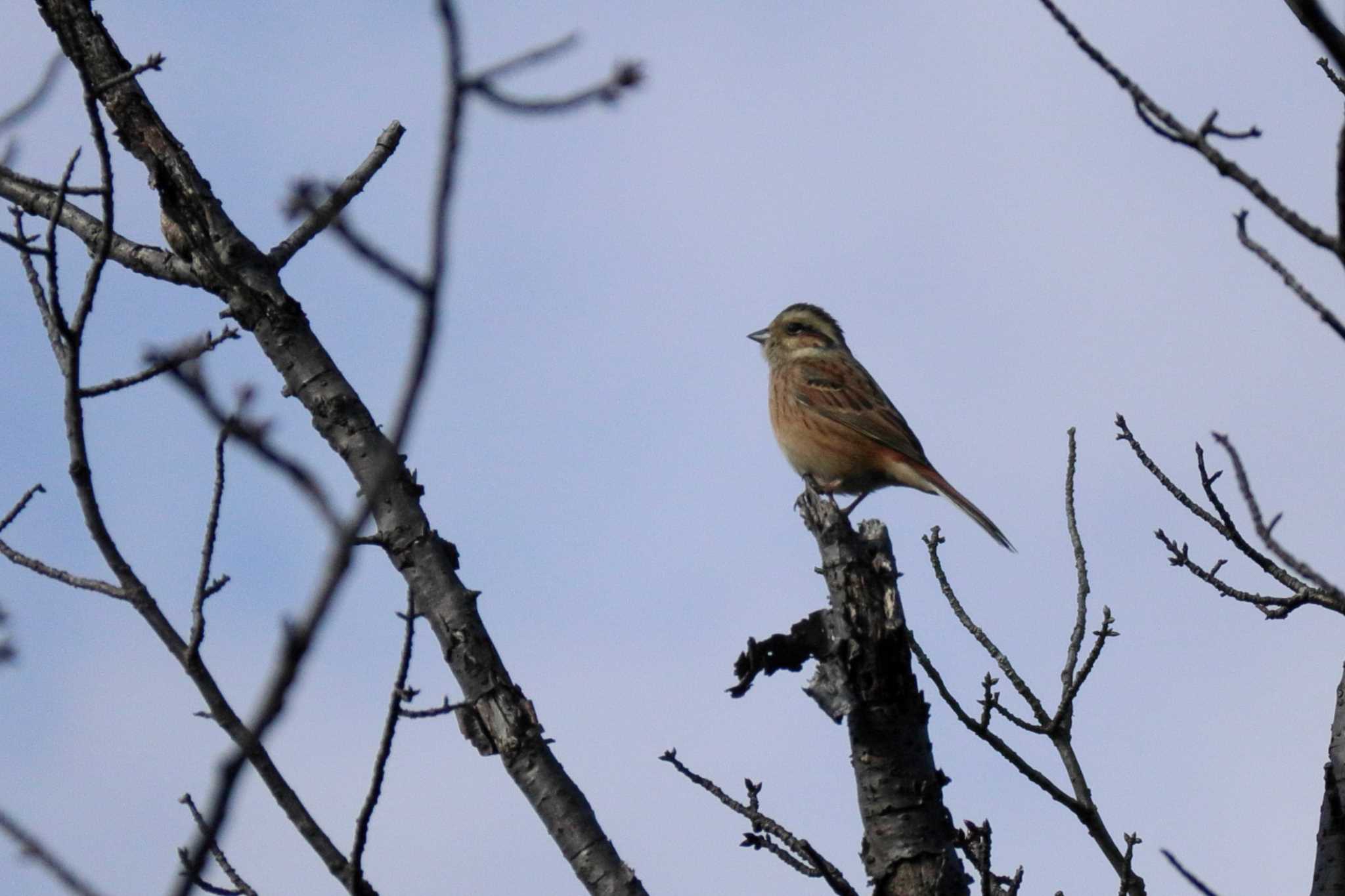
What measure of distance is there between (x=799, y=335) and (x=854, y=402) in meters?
1.11

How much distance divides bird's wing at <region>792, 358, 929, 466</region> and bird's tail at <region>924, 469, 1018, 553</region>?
192 millimetres

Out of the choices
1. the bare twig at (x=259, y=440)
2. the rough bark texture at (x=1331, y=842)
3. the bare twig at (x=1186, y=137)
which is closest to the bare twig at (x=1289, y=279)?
the bare twig at (x=1186, y=137)

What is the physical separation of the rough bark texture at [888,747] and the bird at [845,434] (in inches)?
164

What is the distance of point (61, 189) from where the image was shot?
316 centimetres

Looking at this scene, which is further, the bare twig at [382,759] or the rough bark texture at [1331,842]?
the rough bark texture at [1331,842]

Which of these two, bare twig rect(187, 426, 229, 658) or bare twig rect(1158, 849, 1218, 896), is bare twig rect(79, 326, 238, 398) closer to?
bare twig rect(187, 426, 229, 658)

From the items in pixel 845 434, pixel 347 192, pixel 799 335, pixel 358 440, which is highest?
pixel 799 335

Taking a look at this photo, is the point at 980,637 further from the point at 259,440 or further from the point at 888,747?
the point at 259,440

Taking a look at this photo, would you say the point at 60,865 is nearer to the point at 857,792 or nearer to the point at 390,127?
the point at 857,792

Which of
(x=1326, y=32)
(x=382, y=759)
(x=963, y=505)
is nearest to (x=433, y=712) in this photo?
(x=382, y=759)

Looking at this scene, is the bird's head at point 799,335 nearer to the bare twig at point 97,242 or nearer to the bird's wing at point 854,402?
the bird's wing at point 854,402

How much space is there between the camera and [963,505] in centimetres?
845

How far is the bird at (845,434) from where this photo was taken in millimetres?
8898

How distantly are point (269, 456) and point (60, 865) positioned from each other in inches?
39.6
